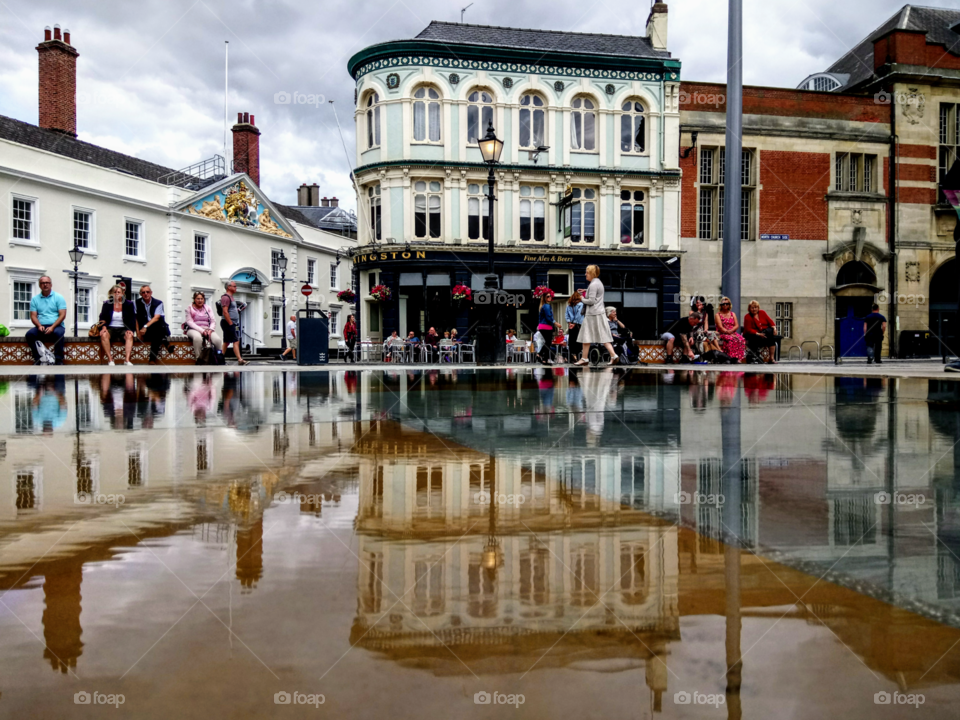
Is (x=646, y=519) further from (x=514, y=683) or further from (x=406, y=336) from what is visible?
(x=406, y=336)

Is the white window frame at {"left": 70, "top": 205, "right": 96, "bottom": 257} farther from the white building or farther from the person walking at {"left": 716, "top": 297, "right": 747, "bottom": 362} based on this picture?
the person walking at {"left": 716, "top": 297, "right": 747, "bottom": 362}

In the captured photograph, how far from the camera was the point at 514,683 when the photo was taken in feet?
4.64

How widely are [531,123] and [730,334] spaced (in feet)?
55.9

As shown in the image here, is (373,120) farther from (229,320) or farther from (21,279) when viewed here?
(229,320)

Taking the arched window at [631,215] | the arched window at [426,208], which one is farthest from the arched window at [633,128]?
the arched window at [426,208]

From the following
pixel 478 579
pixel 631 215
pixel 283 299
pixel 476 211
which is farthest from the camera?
pixel 283 299

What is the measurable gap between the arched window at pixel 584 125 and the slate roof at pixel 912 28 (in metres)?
12.3

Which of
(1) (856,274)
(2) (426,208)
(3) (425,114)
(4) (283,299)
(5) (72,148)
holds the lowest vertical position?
(4) (283,299)

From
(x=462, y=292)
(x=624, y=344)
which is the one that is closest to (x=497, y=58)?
(x=462, y=292)

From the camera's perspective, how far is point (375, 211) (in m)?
31.2

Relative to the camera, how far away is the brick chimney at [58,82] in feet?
96.2

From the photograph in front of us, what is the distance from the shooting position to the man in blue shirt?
14.7 meters

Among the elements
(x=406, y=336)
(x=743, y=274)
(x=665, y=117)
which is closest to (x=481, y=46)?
(x=665, y=117)

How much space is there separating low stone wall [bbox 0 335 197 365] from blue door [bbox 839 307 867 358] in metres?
26.2
